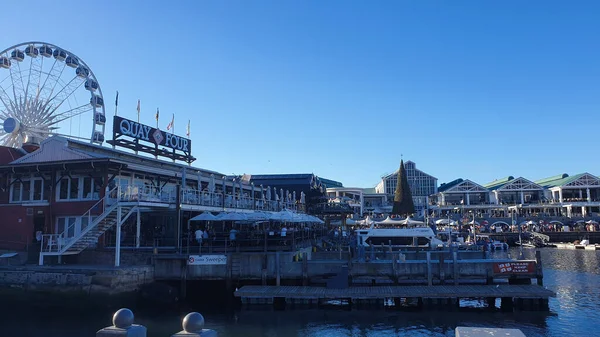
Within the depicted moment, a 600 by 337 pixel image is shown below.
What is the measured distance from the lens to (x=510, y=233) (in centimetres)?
8012

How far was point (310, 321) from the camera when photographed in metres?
22.9

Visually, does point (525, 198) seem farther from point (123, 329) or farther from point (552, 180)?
point (123, 329)

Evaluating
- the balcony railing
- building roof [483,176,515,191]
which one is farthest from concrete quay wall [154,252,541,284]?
building roof [483,176,515,191]

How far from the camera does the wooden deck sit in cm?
2475

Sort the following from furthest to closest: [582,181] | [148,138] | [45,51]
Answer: [582,181] < [45,51] < [148,138]

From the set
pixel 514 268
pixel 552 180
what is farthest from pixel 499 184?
pixel 514 268

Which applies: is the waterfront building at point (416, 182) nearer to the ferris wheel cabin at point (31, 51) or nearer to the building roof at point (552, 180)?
the building roof at point (552, 180)

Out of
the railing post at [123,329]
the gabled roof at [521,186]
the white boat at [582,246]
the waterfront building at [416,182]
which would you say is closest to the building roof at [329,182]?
the waterfront building at [416,182]

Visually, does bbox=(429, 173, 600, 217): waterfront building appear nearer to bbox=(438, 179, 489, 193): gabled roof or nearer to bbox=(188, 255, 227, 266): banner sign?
bbox=(438, 179, 489, 193): gabled roof

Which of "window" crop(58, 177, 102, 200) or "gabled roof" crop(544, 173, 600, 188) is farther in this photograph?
"gabled roof" crop(544, 173, 600, 188)

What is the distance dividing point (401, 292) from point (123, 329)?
21.6 m

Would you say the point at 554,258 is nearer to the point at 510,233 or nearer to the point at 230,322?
the point at 510,233

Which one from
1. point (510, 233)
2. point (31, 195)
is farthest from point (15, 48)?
point (510, 233)

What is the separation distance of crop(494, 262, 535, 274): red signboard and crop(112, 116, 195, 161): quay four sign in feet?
101
